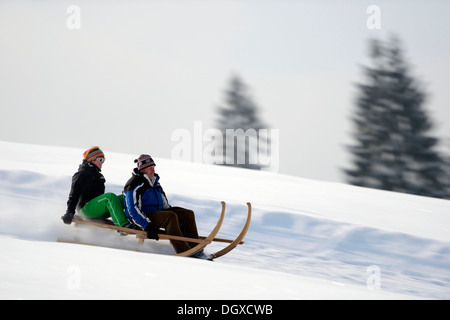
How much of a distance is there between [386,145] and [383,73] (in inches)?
126

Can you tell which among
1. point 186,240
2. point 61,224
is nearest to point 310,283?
point 186,240

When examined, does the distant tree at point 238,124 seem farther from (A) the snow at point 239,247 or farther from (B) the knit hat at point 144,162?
(B) the knit hat at point 144,162

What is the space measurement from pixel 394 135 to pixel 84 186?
2095cm

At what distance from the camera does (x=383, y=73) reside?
87.1 ft

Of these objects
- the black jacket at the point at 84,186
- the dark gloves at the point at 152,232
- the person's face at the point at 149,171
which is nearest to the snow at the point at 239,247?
the dark gloves at the point at 152,232

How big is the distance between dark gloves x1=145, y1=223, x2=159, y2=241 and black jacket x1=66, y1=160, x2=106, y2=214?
881 millimetres

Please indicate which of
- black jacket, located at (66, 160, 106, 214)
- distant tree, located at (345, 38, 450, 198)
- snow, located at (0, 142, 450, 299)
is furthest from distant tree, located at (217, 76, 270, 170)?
black jacket, located at (66, 160, 106, 214)

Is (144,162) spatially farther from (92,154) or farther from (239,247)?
(239,247)

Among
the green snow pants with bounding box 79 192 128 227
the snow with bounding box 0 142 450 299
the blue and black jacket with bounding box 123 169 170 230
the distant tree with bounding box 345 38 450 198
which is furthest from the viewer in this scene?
the distant tree with bounding box 345 38 450 198

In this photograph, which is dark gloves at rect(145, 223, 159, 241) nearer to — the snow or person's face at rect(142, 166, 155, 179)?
the snow

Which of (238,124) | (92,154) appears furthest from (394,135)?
(92,154)

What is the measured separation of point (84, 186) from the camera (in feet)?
22.2

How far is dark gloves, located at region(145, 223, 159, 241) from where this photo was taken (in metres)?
6.28
